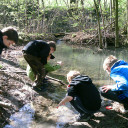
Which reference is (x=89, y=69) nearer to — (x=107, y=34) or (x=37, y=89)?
(x=37, y=89)

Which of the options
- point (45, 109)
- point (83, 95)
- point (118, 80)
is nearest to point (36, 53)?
point (45, 109)

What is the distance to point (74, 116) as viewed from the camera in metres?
2.76

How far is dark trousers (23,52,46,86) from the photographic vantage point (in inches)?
141

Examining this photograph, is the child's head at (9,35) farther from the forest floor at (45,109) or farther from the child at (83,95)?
the child at (83,95)

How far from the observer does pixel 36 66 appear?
3.66 m

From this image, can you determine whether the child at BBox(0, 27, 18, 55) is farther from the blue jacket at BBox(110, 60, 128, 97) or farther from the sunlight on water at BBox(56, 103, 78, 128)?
the blue jacket at BBox(110, 60, 128, 97)

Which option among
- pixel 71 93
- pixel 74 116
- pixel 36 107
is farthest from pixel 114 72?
pixel 36 107

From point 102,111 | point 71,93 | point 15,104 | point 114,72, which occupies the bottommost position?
point 102,111

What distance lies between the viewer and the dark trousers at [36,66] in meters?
3.57

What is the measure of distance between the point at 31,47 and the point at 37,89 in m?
1.04

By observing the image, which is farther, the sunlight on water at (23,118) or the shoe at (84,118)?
Result: the shoe at (84,118)

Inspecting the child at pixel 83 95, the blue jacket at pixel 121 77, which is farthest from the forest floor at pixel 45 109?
the blue jacket at pixel 121 77

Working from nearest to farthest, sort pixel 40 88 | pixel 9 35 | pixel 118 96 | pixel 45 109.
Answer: pixel 118 96, pixel 9 35, pixel 45 109, pixel 40 88

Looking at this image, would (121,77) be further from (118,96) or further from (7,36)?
(7,36)
